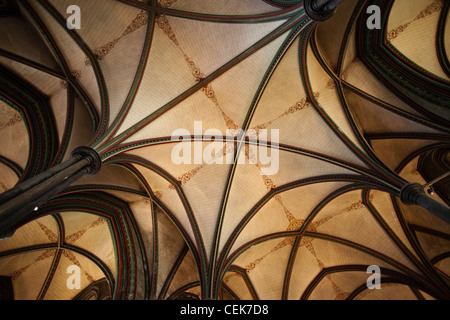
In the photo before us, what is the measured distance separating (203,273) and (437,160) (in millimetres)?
8877

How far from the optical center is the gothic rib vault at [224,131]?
8281 mm

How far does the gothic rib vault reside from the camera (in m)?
8.28

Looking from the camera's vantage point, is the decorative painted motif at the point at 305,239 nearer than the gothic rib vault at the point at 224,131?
No

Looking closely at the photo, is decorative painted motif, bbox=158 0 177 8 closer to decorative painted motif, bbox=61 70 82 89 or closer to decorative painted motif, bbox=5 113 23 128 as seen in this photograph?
decorative painted motif, bbox=61 70 82 89

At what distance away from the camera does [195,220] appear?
10555 millimetres

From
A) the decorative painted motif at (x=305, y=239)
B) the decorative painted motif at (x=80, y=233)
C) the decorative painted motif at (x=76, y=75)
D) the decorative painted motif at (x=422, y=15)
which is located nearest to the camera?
the decorative painted motif at (x=76, y=75)

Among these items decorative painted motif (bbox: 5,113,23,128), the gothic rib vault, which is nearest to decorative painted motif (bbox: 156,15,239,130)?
the gothic rib vault

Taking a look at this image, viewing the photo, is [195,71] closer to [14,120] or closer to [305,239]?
[14,120]

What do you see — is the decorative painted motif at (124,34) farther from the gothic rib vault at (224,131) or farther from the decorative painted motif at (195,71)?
the decorative painted motif at (195,71)

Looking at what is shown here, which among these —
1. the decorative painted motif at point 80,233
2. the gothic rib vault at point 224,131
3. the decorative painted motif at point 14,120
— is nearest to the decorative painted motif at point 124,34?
the gothic rib vault at point 224,131

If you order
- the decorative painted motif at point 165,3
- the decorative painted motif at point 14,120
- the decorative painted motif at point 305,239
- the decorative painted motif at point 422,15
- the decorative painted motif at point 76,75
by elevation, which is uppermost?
the decorative painted motif at point 422,15

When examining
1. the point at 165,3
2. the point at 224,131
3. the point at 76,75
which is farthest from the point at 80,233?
the point at 165,3

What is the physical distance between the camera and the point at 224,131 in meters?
10.1

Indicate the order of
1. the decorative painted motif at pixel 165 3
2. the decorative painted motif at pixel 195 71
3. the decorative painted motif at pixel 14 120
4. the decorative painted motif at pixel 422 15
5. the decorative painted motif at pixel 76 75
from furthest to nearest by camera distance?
the decorative painted motif at pixel 14 120 → the decorative painted motif at pixel 422 15 → the decorative painted motif at pixel 76 75 → the decorative painted motif at pixel 195 71 → the decorative painted motif at pixel 165 3
